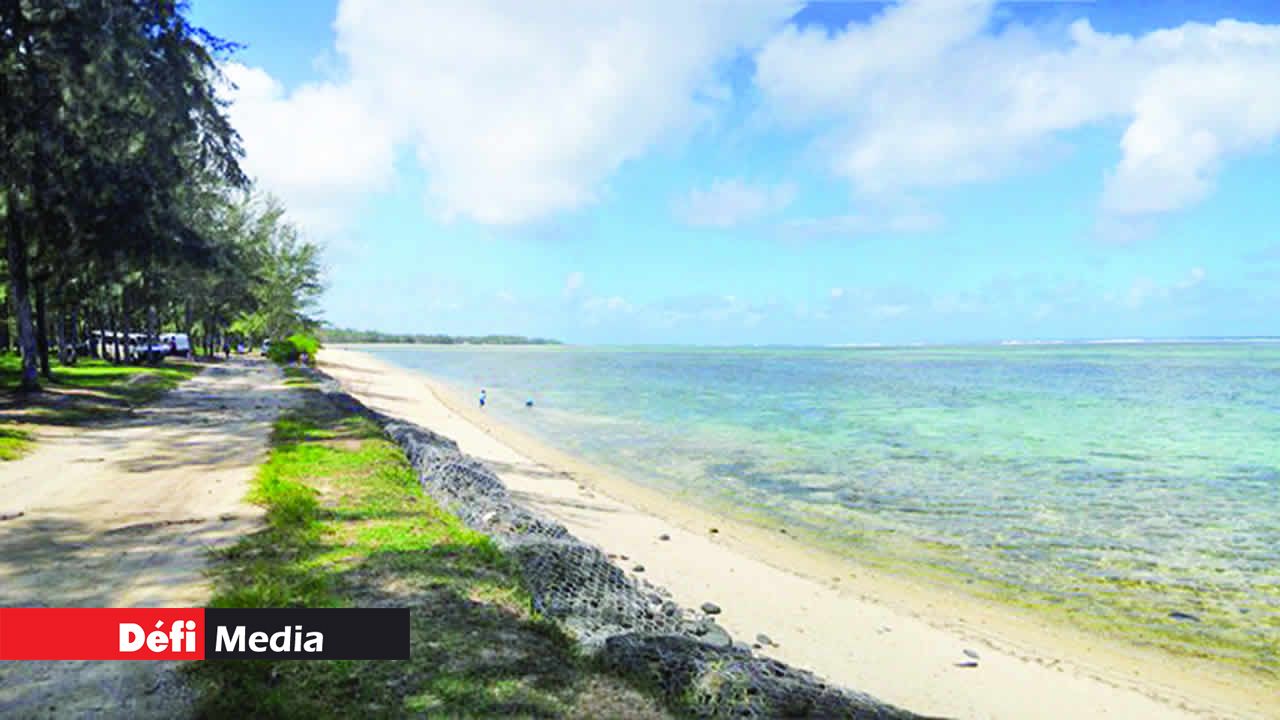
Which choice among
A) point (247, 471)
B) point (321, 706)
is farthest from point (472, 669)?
point (247, 471)

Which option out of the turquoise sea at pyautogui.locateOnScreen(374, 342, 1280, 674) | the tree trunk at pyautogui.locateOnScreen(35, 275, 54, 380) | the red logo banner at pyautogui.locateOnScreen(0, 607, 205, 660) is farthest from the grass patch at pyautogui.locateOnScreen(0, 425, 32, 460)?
the tree trunk at pyautogui.locateOnScreen(35, 275, 54, 380)

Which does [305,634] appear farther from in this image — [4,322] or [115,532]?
[4,322]

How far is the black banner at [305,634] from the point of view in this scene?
560 centimetres

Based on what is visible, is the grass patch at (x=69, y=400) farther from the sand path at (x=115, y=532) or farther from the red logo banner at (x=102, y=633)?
the red logo banner at (x=102, y=633)

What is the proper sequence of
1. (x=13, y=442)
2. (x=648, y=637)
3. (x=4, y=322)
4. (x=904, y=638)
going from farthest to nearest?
(x=4, y=322) < (x=13, y=442) < (x=904, y=638) < (x=648, y=637)

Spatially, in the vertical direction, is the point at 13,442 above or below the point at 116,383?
below

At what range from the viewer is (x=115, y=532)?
28.9ft

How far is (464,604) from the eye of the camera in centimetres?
669

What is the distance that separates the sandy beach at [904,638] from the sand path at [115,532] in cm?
637

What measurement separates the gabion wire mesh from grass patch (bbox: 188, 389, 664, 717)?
0.73ft

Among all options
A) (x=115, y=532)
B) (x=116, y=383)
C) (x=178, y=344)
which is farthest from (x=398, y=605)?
(x=178, y=344)

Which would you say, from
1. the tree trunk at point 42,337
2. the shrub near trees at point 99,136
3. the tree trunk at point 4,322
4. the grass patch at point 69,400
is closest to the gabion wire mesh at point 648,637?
the grass patch at point 69,400

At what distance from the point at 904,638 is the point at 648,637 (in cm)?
558

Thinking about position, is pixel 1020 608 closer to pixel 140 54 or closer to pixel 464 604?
pixel 464 604
